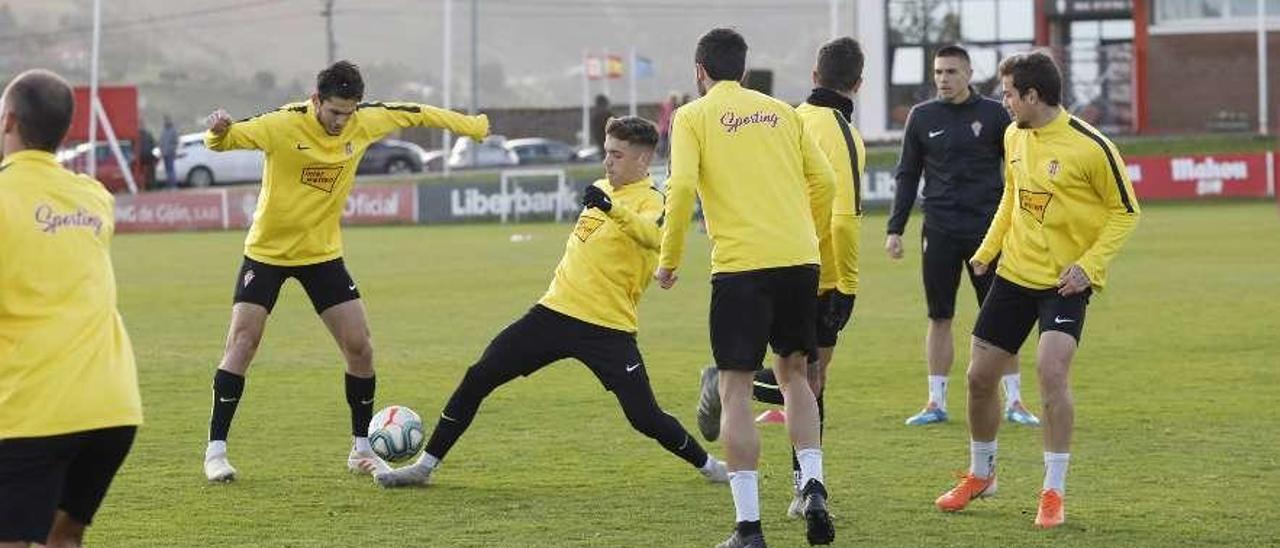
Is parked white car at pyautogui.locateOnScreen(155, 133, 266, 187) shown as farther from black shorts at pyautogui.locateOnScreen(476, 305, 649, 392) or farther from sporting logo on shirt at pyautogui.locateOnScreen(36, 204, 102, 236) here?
sporting logo on shirt at pyautogui.locateOnScreen(36, 204, 102, 236)

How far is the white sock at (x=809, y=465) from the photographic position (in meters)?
8.49

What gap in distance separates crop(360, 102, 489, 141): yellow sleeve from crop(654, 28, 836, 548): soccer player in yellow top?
100 inches

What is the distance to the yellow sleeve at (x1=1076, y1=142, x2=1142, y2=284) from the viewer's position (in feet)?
29.6

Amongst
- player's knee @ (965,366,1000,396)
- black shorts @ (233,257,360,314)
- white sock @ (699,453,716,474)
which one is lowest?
white sock @ (699,453,716,474)

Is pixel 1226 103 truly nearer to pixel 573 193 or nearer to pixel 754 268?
pixel 573 193

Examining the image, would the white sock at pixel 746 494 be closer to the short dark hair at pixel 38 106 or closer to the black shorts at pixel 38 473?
the black shorts at pixel 38 473

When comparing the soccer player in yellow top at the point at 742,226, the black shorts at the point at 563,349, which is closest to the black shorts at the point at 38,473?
the soccer player in yellow top at the point at 742,226

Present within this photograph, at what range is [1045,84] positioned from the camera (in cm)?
898

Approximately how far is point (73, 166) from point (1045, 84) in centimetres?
4723

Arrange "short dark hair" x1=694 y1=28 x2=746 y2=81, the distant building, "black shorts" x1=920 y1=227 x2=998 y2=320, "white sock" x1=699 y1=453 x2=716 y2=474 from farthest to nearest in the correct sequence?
the distant building → "black shorts" x1=920 y1=227 x2=998 y2=320 → "white sock" x1=699 y1=453 x2=716 y2=474 → "short dark hair" x1=694 y1=28 x2=746 y2=81

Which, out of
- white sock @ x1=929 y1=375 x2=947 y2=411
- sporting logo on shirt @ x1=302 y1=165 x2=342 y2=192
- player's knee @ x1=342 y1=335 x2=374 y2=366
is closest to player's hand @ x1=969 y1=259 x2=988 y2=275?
white sock @ x1=929 y1=375 x2=947 y2=411

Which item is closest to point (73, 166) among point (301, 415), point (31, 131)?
point (301, 415)

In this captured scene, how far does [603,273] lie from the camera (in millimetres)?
9906

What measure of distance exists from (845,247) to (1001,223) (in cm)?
82
